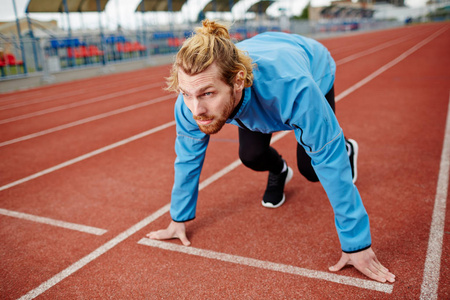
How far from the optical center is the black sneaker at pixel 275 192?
130 inches

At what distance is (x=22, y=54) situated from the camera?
1318 cm

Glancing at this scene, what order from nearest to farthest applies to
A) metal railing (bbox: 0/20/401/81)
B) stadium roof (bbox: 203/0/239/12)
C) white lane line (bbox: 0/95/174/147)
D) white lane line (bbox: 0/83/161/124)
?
1. white lane line (bbox: 0/95/174/147)
2. white lane line (bbox: 0/83/161/124)
3. metal railing (bbox: 0/20/401/81)
4. stadium roof (bbox: 203/0/239/12)

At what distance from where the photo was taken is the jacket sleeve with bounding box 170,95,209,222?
7.70 ft

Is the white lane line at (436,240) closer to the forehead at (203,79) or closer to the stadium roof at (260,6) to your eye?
the forehead at (203,79)

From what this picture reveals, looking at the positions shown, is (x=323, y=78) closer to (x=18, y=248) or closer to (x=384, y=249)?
(x=384, y=249)

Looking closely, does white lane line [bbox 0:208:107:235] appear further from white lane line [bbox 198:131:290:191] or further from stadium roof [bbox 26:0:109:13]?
stadium roof [bbox 26:0:109:13]

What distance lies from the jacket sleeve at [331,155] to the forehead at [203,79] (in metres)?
0.42

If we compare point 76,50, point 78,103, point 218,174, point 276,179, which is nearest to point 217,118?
point 276,179

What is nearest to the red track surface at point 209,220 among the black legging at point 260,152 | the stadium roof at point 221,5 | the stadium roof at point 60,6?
the black legging at point 260,152

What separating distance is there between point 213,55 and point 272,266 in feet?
4.73

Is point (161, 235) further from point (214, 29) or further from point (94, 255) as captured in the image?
point (214, 29)

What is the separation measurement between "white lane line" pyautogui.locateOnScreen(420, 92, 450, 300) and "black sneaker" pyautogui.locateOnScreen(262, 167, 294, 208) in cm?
120

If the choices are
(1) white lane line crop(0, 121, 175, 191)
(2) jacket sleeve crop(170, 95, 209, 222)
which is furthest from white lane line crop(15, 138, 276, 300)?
(1) white lane line crop(0, 121, 175, 191)

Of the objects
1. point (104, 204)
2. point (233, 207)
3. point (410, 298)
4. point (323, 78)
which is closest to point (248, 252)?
point (233, 207)
